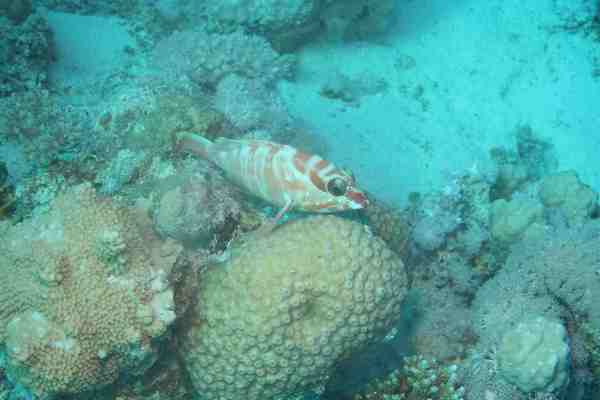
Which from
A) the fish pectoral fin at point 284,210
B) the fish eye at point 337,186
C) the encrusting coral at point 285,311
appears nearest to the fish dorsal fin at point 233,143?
the fish pectoral fin at point 284,210

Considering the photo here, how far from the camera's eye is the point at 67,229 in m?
3.22

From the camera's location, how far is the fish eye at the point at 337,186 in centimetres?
389

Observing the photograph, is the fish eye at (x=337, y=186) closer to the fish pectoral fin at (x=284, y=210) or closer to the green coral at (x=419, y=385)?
the fish pectoral fin at (x=284, y=210)

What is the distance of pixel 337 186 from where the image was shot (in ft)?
12.8

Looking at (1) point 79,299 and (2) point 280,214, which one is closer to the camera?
(1) point 79,299

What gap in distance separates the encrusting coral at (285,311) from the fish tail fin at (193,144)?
1.46 m

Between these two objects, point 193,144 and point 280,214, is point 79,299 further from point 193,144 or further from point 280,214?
point 193,144

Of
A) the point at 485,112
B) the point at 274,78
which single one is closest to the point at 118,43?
the point at 274,78

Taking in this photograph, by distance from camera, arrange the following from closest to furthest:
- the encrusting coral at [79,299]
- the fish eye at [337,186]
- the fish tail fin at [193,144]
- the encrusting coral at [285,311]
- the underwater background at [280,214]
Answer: the encrusting coral at [79,299]
the underwater background at [280,214]
the encrusting coral at [285,311]
the fish eye at [337,186]
the fish tail fin at [193,144]

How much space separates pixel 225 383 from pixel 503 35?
9.88 meters

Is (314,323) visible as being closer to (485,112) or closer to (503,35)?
(485,112)

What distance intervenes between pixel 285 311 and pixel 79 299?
1585 mm

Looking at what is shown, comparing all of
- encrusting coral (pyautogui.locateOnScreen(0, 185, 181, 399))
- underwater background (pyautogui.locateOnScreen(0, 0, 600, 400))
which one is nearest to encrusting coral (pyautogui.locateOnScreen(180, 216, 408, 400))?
underwater background (pyautogui.locateOnScreen(0, 0, 600, 400))

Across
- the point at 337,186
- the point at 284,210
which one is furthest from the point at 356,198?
the point at 284,210
